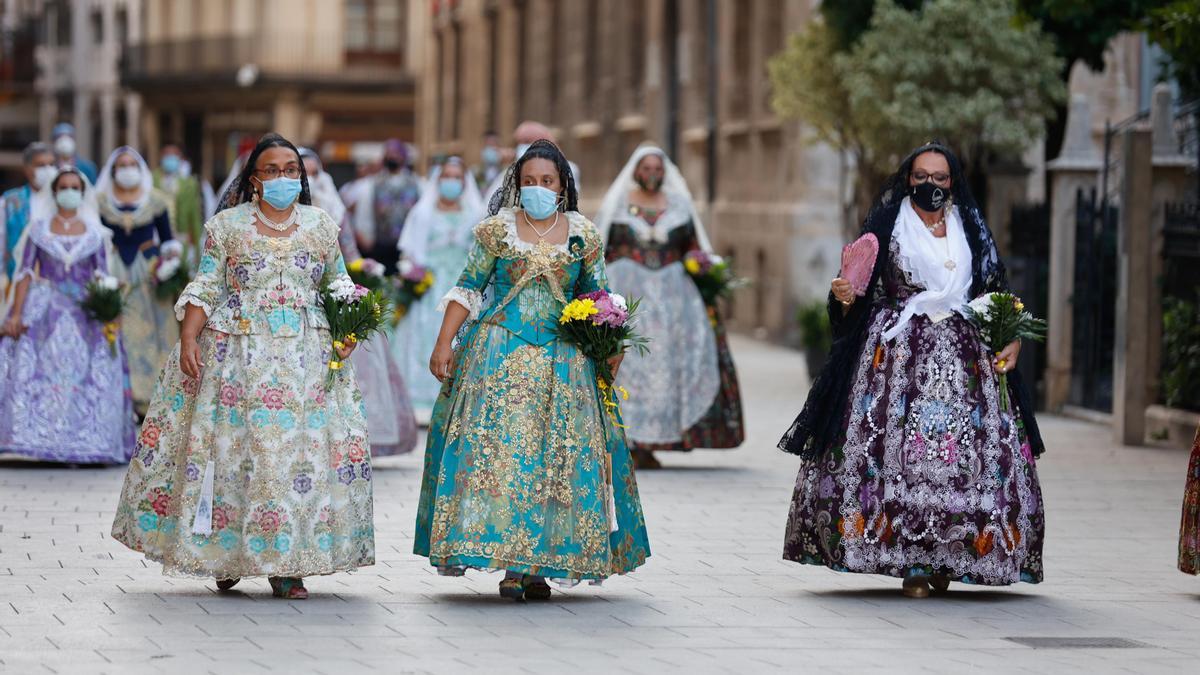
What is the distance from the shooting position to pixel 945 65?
21156 mm

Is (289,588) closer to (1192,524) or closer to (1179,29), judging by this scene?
(1192,524)

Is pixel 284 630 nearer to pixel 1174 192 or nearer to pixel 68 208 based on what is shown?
pixel 68 208

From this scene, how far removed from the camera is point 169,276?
1692 cm

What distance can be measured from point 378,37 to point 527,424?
54646 millimetres

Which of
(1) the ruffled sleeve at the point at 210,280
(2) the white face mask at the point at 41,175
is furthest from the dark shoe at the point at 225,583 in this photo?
(2) the white face mask at the point at 41,175

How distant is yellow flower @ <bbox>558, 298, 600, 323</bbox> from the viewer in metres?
9.46

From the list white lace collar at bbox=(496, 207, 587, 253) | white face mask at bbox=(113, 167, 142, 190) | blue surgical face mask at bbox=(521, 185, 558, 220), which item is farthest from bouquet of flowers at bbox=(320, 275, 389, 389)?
white face mask at bbox=(113, 167, 142, 190)

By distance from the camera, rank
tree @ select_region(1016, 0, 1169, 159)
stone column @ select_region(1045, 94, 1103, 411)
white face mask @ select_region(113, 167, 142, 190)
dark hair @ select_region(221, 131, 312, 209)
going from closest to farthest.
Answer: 1. dark hair @ select_region(221, 131, 312, 209)
2. white face mask @ select_region(113, 167, 142, 190)
3. stone column @ select_region(1045, 94, 1103, 411)
4. tree @ select_region(1016, 0, 1169, 159)

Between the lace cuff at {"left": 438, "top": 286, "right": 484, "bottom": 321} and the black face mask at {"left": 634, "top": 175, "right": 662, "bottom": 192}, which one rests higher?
the black face mask at {"left": 634, "top": 175, "right": 662, "bottom": 192}

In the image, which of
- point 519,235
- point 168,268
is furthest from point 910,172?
point 168,268

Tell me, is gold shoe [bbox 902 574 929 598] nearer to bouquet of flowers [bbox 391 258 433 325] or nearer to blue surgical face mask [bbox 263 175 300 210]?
blue surgical face mask [bbox 263 175 300 210]

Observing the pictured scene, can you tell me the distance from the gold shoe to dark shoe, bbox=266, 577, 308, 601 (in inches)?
88.4

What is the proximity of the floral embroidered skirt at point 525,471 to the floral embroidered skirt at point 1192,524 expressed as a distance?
208cm

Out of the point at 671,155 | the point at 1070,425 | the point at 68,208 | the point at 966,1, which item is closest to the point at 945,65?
the point at 966,1
